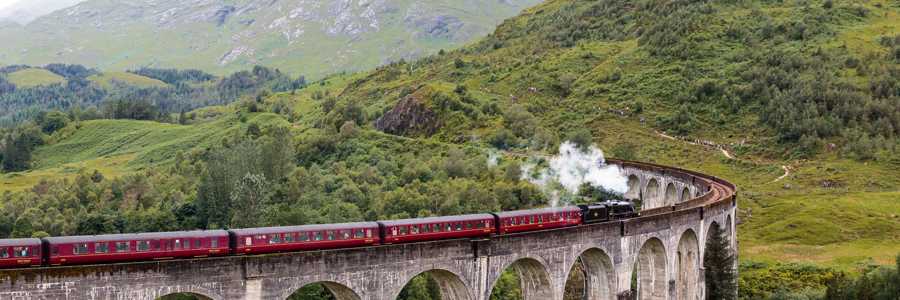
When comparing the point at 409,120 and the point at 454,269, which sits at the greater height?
the point at 409,120

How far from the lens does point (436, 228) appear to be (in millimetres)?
42844

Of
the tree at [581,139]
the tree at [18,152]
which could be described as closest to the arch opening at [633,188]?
the tree at [581,139]

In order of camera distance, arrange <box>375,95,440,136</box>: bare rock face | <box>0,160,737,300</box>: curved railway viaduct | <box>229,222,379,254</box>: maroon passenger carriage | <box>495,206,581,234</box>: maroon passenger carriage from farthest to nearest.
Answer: <box>375,95,440,136</box>: bare rock face, <box>495,206,581,234</box>: maroon passenger carriage, <box>229,222,379,254</box>: maroon passenger carriage, <box>0,160,737,300</box>: curved railway viaduct

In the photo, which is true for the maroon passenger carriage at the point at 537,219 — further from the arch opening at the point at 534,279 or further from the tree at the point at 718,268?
the tree at the point at 718,268

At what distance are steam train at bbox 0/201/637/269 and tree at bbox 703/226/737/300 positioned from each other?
69.7 feet

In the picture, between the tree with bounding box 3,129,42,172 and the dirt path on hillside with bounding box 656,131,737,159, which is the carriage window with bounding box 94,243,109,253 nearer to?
the dirt path on hillside with bounding box 656,131,737,159

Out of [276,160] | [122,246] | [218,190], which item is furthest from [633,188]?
[122,246]

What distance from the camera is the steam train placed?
32.6 m

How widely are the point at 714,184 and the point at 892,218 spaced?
23092 mm

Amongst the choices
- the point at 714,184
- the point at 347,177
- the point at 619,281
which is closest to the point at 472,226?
the point at 619,281

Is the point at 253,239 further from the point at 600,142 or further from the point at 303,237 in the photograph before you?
the point at 600,142

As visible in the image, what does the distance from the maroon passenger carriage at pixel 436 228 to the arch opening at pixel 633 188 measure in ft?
193

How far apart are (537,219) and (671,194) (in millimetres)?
49275

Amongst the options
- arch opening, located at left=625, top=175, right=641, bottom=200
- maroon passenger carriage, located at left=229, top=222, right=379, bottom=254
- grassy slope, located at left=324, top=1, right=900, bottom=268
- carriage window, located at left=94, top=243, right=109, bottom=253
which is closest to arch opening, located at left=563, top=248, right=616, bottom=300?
maroon passenger carriage, located at left=229, top=222, right=379, bottom=254
